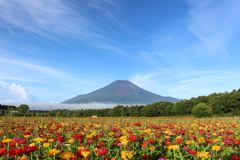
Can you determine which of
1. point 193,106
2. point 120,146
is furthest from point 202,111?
point 120,146

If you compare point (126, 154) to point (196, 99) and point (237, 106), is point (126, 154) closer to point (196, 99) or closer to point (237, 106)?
point (237, 106)

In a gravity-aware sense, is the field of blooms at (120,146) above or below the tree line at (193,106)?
above

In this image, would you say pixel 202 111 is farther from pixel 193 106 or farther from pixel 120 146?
pixel 120 146

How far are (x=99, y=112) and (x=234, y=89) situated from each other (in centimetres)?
6711

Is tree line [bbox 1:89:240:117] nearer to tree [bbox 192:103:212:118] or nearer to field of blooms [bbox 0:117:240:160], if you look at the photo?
tree [bbox 192:103:212:118]

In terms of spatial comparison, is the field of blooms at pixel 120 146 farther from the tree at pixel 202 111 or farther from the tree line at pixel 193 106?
the tree at pixel 202 111

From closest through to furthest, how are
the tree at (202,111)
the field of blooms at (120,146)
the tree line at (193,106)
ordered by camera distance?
the field of blooms at (120,146) < the tree at (202,111) < the tree line at (193,106)

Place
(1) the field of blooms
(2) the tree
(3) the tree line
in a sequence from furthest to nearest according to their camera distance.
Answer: (3) the tree line < (2) the tree < (1) the field of blooms

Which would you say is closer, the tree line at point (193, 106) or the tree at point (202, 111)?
the tree at point (202, 111)

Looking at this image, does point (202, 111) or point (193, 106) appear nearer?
point (202, 111)

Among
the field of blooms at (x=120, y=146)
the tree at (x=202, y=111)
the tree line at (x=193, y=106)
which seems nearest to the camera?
the field of blooms at (x=120, y=146)

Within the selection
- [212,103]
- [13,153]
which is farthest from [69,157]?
[212,103]

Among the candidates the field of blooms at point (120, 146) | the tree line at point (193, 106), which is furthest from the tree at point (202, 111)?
the field of blooms at point (120, 146)

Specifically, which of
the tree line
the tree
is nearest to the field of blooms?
the tree line
